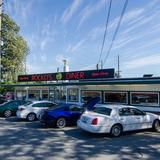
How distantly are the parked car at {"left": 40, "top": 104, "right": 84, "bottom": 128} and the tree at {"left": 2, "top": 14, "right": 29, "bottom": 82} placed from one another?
36.3 metres

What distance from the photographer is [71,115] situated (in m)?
17.1

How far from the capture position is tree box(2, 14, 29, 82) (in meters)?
51.9

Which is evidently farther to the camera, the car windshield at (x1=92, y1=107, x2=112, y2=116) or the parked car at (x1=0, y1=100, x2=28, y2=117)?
the parked car at (x1=0, y1=100, x2=28, y2=117)

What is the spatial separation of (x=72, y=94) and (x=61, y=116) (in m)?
10.2

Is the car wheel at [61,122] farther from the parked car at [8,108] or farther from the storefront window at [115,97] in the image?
the parked car at [8,108]

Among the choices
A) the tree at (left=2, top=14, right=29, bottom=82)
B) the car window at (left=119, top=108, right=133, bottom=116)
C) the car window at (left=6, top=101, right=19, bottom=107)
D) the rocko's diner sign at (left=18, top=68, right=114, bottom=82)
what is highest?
the tree at (left=2, top=14, right=29, bottom=82)

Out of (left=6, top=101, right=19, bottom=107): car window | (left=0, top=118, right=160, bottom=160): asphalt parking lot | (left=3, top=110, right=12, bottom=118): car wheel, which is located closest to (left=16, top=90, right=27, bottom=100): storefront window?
(left=6, top=101, right=19, bottom=107): car window

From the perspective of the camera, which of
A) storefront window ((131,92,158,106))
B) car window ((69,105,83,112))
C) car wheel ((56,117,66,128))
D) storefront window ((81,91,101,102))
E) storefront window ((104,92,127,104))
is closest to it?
car wheel ((56,117,66,128))

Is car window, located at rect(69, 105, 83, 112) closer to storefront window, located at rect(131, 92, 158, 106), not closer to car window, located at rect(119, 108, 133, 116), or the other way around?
car window, located at rect(119, 108, 133, 116)

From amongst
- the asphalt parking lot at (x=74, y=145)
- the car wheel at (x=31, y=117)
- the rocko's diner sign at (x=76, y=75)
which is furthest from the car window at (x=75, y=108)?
the rocko's diner sign at (x=76, y=75)

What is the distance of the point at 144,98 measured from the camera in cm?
2089

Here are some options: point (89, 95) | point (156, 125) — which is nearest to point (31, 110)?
point (89, 95)

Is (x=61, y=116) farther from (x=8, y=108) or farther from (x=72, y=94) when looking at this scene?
(x=72, y=94)

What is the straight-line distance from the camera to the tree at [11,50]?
51.9 meters
